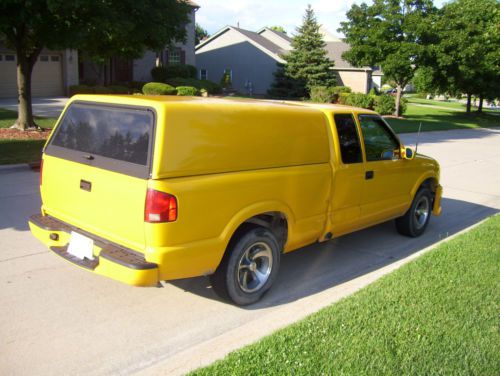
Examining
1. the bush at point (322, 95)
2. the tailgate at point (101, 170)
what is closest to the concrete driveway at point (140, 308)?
the tailgate at point (101, 170)

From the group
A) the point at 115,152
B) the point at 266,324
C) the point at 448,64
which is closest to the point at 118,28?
the point at 115,152

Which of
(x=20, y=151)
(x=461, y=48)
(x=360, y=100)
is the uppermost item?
(x=461, y=48)

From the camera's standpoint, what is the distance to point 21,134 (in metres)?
13.5

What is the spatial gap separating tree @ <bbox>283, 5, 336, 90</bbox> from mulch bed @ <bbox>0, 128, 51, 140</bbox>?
2707cm

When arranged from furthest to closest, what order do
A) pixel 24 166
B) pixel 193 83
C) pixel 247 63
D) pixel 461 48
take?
pixel 247 63 → pixel 193 83 → pixel 461 48 → pixel 24 166

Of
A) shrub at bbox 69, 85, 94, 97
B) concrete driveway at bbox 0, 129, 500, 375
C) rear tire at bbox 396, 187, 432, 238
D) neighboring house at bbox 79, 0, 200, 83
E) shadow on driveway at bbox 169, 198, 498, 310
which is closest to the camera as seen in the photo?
concrete driveway at bbox 0, 129, 500, 375

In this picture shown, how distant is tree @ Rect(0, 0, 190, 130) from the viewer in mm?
11547

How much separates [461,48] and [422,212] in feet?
77.4

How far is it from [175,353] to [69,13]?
10.6 m

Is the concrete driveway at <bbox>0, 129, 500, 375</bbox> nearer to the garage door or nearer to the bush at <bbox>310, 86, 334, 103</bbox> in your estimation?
the garage door

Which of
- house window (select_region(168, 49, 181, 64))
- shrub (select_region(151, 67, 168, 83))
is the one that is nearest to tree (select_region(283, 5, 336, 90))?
house window (select_region(168, 49, 181, 64))

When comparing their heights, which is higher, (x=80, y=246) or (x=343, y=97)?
(x=343, y=97)

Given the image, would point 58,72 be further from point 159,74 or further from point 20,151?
point 20,151

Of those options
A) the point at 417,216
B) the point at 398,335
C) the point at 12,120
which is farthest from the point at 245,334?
the point at 12,120
